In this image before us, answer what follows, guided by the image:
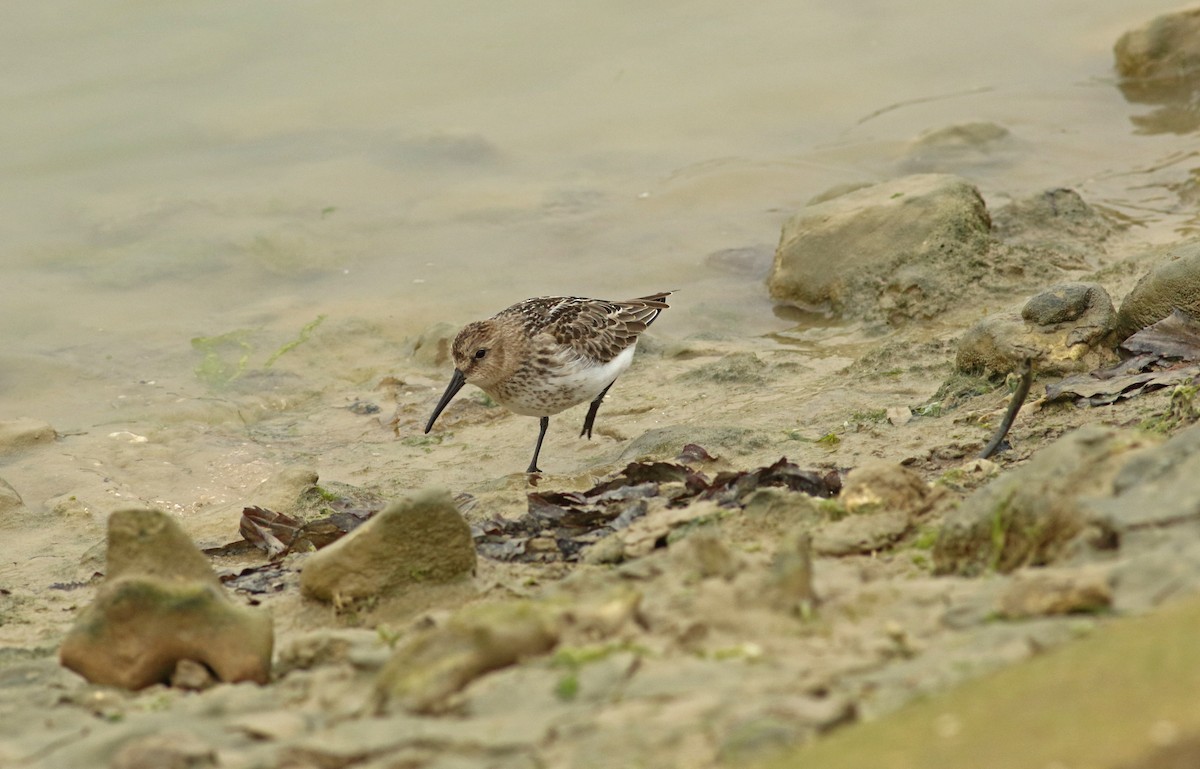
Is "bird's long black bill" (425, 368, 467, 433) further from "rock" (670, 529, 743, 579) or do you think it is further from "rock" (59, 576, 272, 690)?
"rock" (670, 529, 743, 579)

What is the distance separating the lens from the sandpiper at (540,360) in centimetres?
721

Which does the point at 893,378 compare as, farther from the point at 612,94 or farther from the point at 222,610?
the point at 612,94

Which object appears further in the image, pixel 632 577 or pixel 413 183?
pixel 413 183

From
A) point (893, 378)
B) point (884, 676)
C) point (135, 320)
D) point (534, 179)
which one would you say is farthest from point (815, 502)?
point (534, 179)

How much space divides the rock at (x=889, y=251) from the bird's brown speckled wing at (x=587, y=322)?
1.43 metres

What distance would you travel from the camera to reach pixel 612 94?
494 inches

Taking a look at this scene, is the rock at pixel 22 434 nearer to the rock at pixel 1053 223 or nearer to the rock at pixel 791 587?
the rock at pixel 791 587

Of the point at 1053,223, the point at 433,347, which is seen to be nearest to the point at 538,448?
the point at 433,347

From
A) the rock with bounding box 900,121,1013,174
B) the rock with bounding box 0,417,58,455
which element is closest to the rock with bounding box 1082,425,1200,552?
the rock with bounding box 0,417,58,455

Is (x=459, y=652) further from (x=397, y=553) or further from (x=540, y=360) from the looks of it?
(x=540, y=360)

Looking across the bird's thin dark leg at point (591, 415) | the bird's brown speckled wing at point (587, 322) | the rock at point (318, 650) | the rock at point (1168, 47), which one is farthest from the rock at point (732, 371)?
the rock at point (1168, 47)

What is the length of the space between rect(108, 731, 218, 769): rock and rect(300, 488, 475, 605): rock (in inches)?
54.8

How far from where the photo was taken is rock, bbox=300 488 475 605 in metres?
4.21

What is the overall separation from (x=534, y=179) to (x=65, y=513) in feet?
18.8
